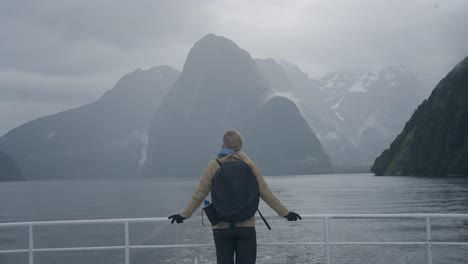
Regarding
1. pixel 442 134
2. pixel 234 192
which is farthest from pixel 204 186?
pixel 442 134

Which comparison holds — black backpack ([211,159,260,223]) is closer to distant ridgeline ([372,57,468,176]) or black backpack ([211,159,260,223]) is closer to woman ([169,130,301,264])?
woman ([169,130,301,264])

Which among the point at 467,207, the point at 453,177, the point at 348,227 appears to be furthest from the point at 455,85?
the point at 348,227

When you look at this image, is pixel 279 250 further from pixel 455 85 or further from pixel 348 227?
pixel 455 85

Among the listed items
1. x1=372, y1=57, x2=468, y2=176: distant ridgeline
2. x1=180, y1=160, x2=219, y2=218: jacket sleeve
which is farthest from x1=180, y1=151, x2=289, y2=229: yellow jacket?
x1=372, y1=57, x2=468, y2=176: distant ridgeline

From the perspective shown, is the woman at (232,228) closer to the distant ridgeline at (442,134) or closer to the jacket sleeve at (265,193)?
the jacket sleeve at (265,193)

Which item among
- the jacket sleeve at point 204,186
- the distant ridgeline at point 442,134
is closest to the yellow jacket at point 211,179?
the jacket sleeve at point 204,186

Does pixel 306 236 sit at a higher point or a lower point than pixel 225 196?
lower

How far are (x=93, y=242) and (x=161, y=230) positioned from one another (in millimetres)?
10924

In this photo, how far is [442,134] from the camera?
486 feet

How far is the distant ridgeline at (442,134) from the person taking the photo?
142m

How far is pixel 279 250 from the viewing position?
3519 centimetres

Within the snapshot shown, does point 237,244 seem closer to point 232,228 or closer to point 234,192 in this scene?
point 232,228

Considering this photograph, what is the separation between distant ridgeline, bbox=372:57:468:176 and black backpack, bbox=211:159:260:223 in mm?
143445

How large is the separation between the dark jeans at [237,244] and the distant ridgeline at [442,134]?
143 metres
